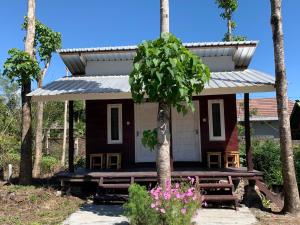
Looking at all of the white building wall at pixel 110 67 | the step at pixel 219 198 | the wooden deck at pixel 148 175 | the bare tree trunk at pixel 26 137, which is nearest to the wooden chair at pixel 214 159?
the wooden deck at pixel 148 175

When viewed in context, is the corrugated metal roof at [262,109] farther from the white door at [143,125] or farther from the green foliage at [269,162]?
the white door at [143,125]

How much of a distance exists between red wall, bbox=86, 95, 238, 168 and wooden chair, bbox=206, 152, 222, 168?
10.7 inches

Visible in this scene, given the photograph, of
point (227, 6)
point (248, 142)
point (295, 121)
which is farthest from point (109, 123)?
point (227, 6)

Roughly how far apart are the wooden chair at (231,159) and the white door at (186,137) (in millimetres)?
1011

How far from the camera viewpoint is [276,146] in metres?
16.4

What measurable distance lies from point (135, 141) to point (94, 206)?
3805mm

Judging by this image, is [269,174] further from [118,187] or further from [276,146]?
[118,187]

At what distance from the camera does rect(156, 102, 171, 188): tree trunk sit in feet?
26.7

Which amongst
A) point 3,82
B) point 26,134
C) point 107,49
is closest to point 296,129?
point 107,49

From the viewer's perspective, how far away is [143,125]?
1359 cm

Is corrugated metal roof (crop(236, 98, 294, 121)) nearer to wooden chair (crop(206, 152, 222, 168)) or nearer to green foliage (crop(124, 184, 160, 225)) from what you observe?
wooden chair (crop(206, 152, 222, 168))

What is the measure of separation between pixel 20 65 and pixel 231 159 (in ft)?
25.5

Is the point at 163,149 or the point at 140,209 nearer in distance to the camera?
the point at 140,209

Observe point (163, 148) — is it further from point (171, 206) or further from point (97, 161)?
point (97, 161)
